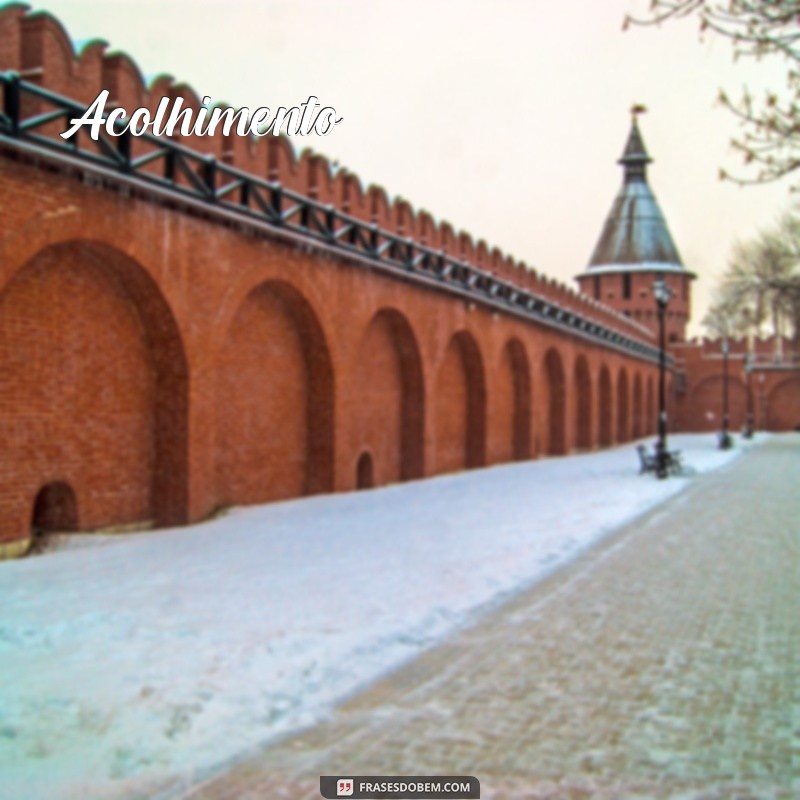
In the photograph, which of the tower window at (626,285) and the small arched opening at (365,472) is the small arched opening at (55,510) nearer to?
the small arched opening at (365,472)

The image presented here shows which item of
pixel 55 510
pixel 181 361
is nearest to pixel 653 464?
pixel 181 361

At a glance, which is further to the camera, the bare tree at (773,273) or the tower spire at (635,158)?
the tower spire at (635,158)

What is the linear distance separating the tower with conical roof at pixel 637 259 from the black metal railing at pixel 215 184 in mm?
33065

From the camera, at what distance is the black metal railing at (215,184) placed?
355 inches

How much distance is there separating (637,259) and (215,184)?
45256 millimetres

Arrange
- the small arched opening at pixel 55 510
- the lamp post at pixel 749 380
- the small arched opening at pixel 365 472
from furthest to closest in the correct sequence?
the lamp post at pixel 749 380, the small arched opening at pixel 365 472, the small arched opening at pixel 55 510

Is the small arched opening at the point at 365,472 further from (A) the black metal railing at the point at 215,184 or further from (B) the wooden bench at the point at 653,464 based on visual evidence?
(B) the wooden bench at the point at 653,464

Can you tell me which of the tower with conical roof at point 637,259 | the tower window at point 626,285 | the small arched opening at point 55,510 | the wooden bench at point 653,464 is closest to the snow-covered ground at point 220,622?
the small arched opening at point 55,510

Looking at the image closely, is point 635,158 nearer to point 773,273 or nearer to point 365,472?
point 773,273

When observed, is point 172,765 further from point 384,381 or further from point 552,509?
Answer: point 384,381

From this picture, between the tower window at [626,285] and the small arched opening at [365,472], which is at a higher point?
the tower window at [626,285]

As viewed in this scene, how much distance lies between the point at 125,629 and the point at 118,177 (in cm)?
526

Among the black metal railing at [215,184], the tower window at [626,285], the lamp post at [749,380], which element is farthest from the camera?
the tower window at [626,285]

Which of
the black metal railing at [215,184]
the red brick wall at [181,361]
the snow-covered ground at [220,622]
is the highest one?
the black metal railing at [215,184]
